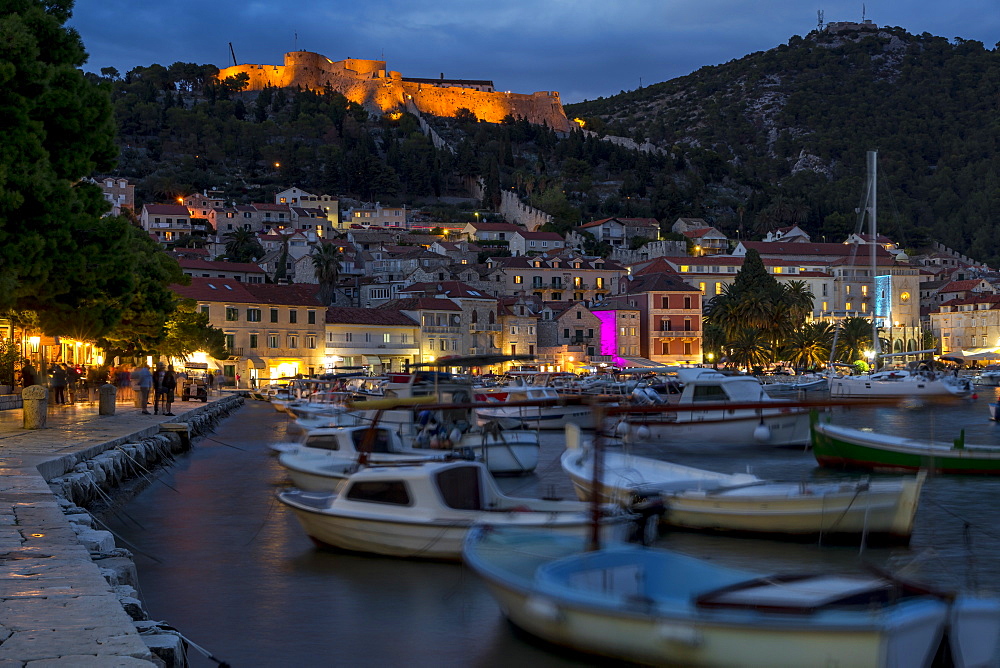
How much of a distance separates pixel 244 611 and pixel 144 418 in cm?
1930

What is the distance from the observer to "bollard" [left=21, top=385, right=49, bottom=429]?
923 inches

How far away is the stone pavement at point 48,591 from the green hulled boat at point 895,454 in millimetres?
18564

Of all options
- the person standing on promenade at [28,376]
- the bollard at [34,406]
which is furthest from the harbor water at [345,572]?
the person standing on promenade at [28,376]

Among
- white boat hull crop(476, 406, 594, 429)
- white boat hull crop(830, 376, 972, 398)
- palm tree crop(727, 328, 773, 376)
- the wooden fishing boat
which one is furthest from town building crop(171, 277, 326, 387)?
the wooden fishing boat

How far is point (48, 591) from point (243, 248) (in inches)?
4725

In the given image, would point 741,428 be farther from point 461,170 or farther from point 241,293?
point 461,170

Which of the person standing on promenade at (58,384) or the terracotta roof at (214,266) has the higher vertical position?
the terracotta roof at (214,266)

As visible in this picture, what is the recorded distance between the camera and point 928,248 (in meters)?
172

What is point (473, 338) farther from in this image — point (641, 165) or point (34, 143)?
point (641, 165)

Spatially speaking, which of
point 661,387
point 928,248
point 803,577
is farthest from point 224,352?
A: point 928,248

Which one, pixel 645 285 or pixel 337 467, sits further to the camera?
pixel 645 285

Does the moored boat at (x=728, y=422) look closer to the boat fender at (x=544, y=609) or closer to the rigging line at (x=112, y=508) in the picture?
the rigging line at (x=112, y=508)

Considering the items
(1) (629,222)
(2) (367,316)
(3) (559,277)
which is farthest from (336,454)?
(1) (629,222)

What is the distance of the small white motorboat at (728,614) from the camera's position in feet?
29.4
